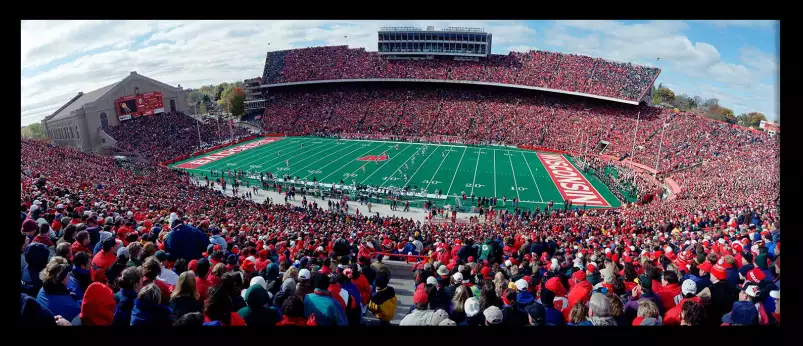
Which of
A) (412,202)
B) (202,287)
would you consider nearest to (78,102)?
(412,202)

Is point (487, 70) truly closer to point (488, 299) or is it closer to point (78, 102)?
point (78, 102)

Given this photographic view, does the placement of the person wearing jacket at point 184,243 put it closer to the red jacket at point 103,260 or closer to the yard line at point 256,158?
the red jacket at point 103,260

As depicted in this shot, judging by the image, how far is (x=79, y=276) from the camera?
13.0 ft

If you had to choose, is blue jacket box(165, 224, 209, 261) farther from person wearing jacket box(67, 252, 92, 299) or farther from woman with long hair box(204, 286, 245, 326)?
woman with long hair box(204, 286, 245, 326)

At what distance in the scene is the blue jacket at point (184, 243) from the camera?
18.1ft

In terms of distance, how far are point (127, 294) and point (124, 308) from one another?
0.12 metres

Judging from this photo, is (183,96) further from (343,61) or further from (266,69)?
(343,61)

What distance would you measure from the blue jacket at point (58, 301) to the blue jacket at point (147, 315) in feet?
2.64

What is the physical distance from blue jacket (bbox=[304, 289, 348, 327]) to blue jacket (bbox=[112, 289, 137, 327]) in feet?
4.38

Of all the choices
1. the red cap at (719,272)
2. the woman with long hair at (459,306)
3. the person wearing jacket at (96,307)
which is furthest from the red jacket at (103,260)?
the red cap at (719,272)

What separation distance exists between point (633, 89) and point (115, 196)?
136 ft

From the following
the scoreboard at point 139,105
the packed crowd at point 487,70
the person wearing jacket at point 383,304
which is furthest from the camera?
the packed crowd at point 487,70
